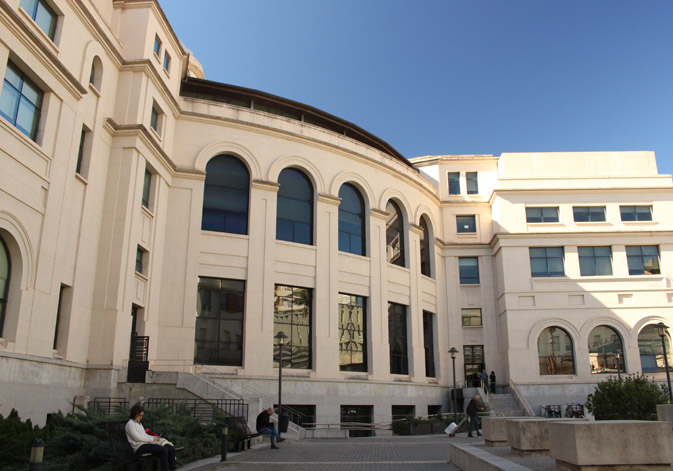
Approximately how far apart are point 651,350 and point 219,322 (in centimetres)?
2816

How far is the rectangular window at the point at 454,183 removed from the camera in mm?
44338

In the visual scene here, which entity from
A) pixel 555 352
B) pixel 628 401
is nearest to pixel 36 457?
pixel 628 401

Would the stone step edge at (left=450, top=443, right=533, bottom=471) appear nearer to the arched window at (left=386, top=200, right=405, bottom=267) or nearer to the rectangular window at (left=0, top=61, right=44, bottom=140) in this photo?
the rectangular window at (left=0, top=61, right=44, bottom=140)

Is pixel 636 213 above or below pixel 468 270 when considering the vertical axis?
above

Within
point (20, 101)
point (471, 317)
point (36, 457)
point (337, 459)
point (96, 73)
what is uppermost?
point (96, 73)

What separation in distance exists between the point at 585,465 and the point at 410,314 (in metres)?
28.3

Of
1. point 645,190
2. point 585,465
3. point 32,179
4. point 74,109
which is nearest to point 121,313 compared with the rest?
point 32,179

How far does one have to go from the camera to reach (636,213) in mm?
41938

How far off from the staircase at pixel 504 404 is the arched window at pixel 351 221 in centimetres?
1214

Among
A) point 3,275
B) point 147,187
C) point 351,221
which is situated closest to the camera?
point 3,275

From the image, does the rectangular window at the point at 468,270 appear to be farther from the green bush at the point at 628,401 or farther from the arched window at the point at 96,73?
the arched window at the point at 96,73

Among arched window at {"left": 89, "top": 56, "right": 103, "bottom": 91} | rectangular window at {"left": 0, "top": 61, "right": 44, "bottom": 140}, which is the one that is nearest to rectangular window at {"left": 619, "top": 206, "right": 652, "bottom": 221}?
arched window at {"left": 89, "top": 56, "right": 103, "bottom": 91}

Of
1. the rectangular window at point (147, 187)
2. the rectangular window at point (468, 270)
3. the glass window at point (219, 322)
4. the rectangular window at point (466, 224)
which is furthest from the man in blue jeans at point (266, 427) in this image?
the rectangular window at point (466, 224)

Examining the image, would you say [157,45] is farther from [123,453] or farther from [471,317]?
[471,317]
